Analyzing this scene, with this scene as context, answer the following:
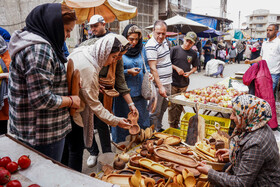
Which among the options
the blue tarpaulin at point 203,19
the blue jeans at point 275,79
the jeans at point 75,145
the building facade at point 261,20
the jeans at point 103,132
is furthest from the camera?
the building facade at point 261,20

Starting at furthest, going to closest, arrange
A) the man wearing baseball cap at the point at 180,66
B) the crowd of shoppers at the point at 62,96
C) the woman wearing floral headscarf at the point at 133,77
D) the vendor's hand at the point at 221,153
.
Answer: the man wearing baseball cap at the point at 180,66
the woman wearing floral headscarf at the point at 133,77
the vendor's hand at the point at 221,153
the crowd of shoppers at the point at 62,96

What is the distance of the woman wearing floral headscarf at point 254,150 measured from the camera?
1486 millimetres

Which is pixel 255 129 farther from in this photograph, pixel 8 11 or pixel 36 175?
pixel 8 11

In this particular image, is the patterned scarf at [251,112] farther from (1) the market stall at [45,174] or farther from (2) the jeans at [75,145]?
(2) the jeans at [75,145]

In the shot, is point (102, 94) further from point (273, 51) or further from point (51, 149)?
point (273, 51)

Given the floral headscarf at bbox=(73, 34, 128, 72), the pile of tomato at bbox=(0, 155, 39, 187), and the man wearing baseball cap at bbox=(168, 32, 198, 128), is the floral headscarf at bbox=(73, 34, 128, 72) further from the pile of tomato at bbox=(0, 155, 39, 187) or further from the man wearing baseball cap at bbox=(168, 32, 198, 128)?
the man wearing baseball cap at bbox=(168, 32, 198, 128)

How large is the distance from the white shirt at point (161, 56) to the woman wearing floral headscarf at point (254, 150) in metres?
1.85

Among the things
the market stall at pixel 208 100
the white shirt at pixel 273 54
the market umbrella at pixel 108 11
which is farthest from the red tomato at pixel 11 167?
the white shirt at pixel 273 54

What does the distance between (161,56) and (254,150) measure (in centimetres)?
223

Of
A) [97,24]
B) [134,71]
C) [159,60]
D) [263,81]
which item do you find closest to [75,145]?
[134,71]

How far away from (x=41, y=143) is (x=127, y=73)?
1547 millimetres

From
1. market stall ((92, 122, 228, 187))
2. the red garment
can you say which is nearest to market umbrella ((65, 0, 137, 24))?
the red garment

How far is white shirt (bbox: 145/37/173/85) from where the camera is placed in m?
3.24

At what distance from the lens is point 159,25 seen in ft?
10.6
